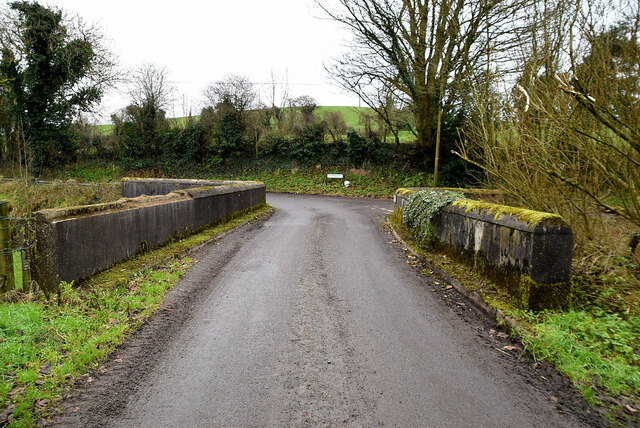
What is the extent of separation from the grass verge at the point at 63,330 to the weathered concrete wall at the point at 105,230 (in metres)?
0.24

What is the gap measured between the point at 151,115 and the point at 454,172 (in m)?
26.2

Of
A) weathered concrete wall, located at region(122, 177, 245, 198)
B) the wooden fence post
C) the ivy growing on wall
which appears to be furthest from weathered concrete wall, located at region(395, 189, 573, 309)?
→ weathered concrete wall, located at region(122, 177, 245, 198)

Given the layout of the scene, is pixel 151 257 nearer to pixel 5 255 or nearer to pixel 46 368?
pixel 5 255

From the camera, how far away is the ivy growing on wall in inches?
292

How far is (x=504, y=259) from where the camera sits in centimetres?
499

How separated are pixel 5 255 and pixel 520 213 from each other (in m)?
6.85

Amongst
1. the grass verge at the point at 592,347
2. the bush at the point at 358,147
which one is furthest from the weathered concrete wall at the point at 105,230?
the bush at the point at 358,147

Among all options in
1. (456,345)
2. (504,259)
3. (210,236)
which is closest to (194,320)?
(456,345)

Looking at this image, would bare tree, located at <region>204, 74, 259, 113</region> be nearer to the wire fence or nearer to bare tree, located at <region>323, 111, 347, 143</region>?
bare tree, located at <region>323, 111, 347, 143</region>

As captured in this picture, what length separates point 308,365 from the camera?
3.39 meters

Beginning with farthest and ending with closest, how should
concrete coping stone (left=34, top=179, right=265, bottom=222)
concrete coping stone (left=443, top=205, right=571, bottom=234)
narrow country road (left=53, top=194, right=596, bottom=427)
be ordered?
concrete coping stone (left=34, top=179, right=265, bottom=222) < concrete coping stone (left=443, top=205, right=571, bottom=234) < narrow country road (left=53, top=194, right=596, bottom=427)

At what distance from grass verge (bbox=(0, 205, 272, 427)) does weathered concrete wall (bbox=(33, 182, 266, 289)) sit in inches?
9.6

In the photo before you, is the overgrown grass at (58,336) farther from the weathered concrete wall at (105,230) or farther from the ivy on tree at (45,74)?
the ivy on tree at (45,74)

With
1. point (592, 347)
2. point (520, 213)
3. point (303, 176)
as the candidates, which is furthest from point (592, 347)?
point (303, 176)
